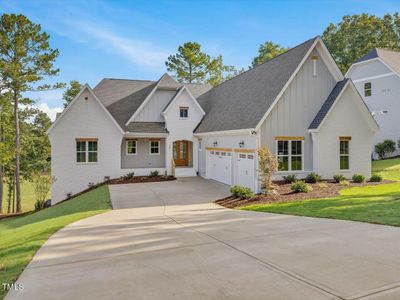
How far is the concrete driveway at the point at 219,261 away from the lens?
432 cm

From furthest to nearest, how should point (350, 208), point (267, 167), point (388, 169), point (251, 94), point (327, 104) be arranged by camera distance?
1. point (388, 169)
2. point (251, 94)
3. point (327, 104)
4. point (267, 167)
5. point (350, 208)

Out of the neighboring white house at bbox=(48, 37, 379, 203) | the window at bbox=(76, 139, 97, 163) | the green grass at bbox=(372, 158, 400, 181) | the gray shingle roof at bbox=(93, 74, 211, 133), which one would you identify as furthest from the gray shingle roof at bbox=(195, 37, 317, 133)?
the green grass at bbox=(372, 158, 400, 181)

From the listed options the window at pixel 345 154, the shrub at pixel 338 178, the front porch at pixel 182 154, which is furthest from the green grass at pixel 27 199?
the window at pixel 345 154

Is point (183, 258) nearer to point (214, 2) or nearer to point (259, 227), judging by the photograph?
point (259, 227)

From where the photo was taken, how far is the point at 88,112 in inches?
823

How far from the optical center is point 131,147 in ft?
77.6

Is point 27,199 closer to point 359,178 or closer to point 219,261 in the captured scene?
point 359,178

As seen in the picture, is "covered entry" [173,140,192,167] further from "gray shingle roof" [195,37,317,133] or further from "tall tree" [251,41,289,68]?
"tall tree" [251,41,289,68]

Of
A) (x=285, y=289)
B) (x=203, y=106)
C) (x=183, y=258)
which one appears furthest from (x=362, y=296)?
(x=203, y=106)

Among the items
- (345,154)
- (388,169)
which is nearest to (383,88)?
(388,169)

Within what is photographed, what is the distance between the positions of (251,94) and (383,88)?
17.4m

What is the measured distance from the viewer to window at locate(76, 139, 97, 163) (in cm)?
2091

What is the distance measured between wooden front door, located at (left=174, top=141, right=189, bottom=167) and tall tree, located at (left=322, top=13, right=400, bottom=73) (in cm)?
3244

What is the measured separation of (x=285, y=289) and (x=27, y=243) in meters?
6.85
